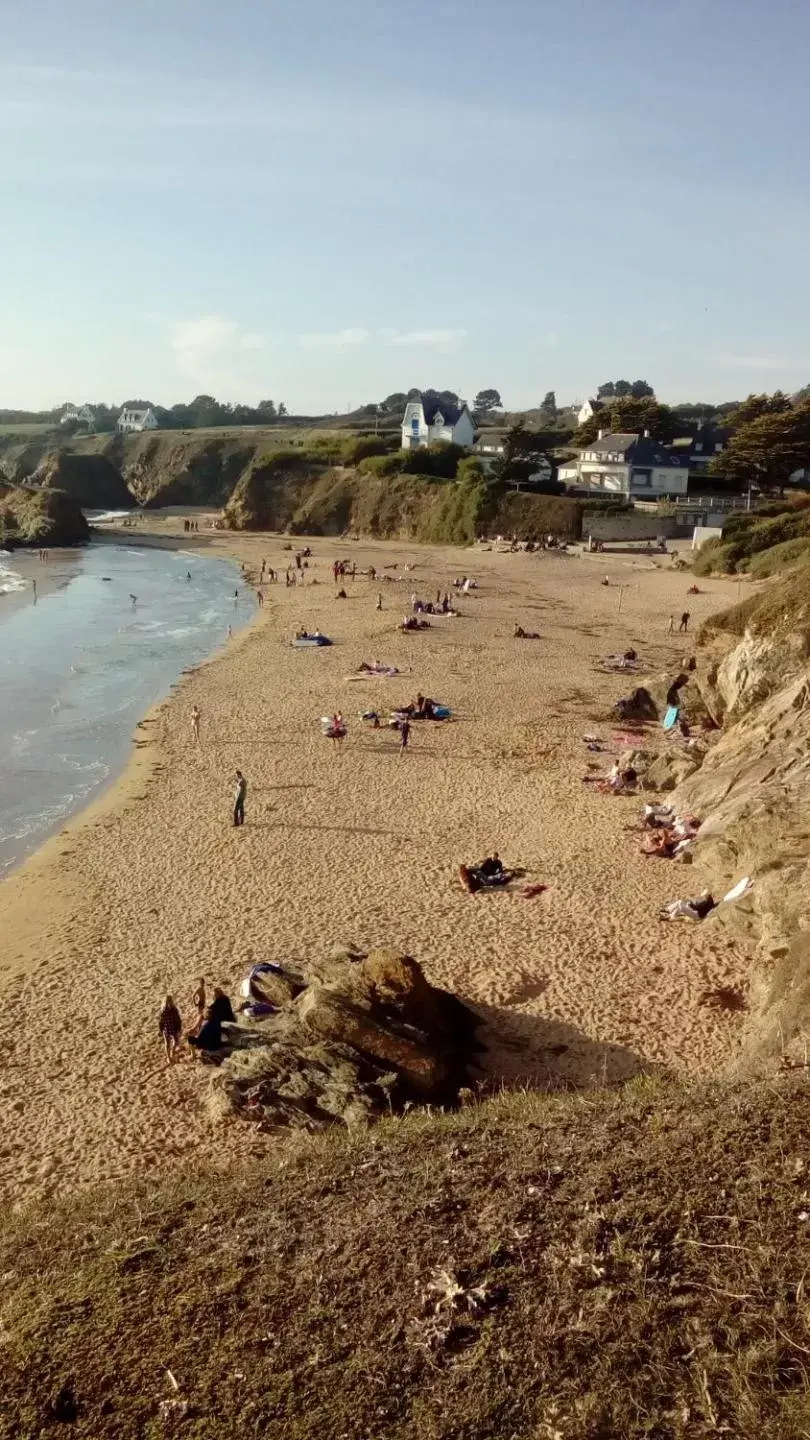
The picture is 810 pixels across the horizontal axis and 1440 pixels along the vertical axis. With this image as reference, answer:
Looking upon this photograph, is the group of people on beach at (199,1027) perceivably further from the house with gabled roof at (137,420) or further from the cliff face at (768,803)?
the house with gabled roof at (137,420)

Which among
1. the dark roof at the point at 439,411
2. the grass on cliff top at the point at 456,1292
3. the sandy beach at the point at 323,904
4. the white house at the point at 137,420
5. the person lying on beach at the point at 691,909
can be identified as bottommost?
the sandy beach at the point at 323,904

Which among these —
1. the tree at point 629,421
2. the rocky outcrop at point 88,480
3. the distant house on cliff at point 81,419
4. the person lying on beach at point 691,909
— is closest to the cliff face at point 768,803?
the person lying on beach at point 691,909

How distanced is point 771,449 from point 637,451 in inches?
356

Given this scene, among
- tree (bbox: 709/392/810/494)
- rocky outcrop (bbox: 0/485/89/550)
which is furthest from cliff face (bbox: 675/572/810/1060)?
rocky outcrop (bbox: 0/485/89/550)

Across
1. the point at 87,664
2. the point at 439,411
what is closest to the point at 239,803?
the point at 87,664

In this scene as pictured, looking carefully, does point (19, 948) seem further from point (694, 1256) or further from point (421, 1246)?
point (694, 1256)

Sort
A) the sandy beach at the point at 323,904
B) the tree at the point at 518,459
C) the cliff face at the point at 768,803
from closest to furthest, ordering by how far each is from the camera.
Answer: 1. the cliff face at the point at 768,803
2. the sandy beach at the point at 323,904
3. the tree at the point at 518,459

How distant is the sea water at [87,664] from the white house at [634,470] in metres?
26.9

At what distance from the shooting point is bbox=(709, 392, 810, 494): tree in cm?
6150

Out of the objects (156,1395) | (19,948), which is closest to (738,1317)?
(156,1395)

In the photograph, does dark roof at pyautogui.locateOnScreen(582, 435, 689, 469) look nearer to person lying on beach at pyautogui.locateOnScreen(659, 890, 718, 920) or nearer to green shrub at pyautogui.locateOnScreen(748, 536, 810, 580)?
green shrub at pyautogui.locateOnScreen(748, 536, 810, 580)

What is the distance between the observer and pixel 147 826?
1972 centimetres

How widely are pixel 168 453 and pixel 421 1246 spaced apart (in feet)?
365

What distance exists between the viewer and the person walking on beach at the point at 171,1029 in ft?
38.4
